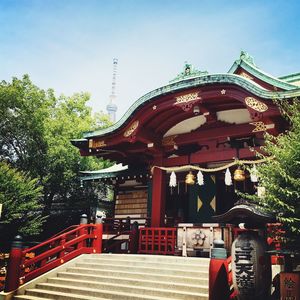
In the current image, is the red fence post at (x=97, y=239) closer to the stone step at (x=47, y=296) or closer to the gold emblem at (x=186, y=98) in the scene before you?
the stone step at (x=47, y=296)

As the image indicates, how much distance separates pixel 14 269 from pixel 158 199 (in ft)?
18.5

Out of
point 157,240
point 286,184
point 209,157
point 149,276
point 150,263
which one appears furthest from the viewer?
point 209,157

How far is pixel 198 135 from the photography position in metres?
12.3

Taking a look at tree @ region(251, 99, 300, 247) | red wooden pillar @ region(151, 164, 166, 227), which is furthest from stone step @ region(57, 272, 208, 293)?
red wooden pillar @ region(151, 164, 166, 227)

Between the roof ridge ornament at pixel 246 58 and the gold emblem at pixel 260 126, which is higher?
the roof ridge ornament at pixel 246 58

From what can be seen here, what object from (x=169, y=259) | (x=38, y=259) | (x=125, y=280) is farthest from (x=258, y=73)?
(x=38, y=259)

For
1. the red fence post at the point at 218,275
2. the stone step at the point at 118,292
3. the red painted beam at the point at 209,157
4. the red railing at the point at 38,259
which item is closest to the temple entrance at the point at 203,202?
the red painted beam at the point at 209,157

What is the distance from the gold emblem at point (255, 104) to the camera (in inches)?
373

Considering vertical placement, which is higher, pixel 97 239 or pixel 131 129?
pixel 131 129

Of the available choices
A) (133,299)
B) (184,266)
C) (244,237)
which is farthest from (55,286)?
(244,237)

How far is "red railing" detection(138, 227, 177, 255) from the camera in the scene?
37.5ft

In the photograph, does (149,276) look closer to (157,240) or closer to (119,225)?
(157,240)

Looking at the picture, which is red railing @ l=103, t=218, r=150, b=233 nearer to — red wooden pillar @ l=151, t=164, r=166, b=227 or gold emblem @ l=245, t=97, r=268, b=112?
red wooden pillar @ l=151, t=164, r=166, b=227

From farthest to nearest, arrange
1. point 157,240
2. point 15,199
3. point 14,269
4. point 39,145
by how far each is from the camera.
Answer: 1. point 39,145
2. point 15,199
3. point 157,240
4. point 14,269
